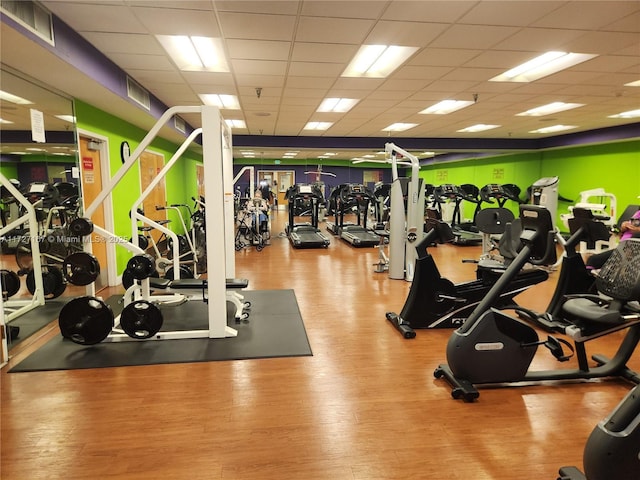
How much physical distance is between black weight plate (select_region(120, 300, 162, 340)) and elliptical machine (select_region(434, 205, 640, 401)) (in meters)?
2.56

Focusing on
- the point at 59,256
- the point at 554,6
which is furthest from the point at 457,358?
the point at 59,256

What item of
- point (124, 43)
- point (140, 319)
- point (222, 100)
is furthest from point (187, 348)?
point (222, 100)

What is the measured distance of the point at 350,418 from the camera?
8.25ft

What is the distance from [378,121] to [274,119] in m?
2.27

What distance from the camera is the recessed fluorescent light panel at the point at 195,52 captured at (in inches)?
151

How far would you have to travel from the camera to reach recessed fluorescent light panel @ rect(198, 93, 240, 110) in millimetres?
6125

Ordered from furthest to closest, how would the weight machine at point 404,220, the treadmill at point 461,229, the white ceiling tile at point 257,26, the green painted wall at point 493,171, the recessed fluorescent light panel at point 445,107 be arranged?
the green painted wall at point 493,171
the treadmill at point 461,229
the recessed fluorescent light panel at point 445,107
the weight machine at point 404,220
the white ceiling tile at point 257,26

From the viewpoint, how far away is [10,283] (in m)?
4.18

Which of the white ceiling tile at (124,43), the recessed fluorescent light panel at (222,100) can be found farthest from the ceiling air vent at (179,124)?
the white ceiling tile at (124,43)

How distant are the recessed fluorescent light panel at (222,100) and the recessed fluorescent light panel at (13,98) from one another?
2.65m

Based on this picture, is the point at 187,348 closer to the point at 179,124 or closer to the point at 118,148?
the point at 118,148

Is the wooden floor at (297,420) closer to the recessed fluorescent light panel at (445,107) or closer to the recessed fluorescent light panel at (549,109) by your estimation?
the recessed fluorescent light panel at (445,107)

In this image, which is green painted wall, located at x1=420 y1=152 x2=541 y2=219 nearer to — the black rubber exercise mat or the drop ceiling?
the drop ceiling

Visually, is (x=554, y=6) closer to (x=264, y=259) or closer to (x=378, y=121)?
(x=378, y=121)
